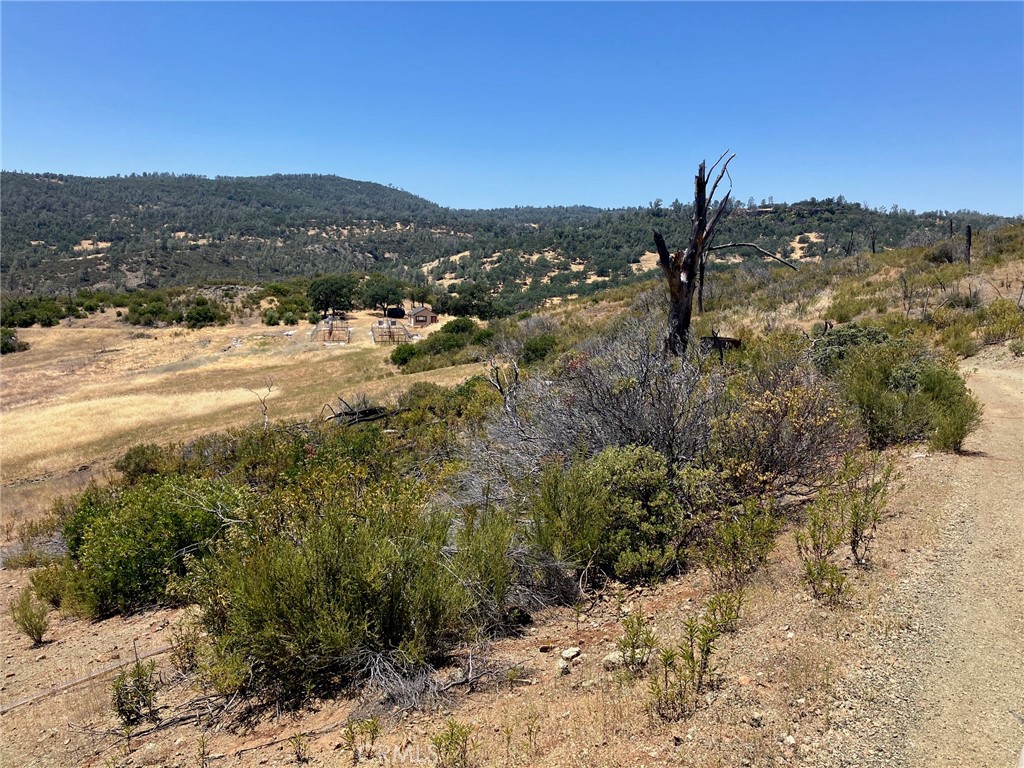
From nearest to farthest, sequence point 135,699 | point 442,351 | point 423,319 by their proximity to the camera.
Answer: point 135,699 → point 442,351 → point 423,319

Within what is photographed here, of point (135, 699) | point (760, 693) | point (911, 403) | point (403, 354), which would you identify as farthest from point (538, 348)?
point (760, 693)

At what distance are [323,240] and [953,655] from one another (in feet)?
482

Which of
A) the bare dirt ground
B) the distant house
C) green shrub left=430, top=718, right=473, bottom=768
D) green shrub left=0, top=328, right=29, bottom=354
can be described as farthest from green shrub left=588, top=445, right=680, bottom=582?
green shrub left=0, top=328, right=29, bottom=354

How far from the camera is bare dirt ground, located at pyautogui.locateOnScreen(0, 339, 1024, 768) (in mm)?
2910

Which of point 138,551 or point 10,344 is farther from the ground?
point 138,551

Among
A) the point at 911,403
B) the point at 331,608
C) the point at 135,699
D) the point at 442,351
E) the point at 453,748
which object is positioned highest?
the point at 911,403

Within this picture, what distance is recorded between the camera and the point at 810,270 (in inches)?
1142

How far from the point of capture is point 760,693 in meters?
3.25

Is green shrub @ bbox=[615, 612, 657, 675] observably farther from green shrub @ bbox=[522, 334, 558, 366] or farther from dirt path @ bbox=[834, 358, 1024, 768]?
green shrub @ bbox=[522, 334, 558, 366]

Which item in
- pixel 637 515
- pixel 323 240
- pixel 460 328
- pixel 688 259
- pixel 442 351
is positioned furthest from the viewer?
pixel 323 240

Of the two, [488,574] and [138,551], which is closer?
[488,574]

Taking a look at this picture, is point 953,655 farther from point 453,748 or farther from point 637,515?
point 453,748

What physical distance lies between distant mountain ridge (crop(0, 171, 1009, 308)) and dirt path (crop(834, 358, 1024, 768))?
52.8m

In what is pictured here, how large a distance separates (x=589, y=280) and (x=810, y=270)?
52959mm
